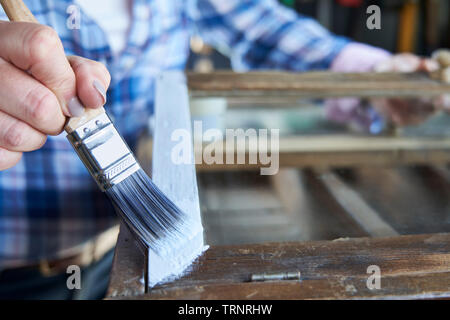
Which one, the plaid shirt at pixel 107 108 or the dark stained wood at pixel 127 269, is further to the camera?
the plaid shirt at pixel 107 108

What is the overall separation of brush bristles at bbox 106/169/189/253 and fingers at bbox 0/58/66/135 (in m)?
0.13

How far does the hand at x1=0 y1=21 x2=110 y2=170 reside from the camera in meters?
0.49

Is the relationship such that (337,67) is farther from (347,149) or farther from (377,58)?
(347,149)

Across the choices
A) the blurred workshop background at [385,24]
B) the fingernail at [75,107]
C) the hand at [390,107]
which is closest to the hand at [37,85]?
the fingernail at [75,107]

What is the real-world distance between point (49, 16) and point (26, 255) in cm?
67

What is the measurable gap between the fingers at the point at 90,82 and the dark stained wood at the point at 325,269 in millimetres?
241

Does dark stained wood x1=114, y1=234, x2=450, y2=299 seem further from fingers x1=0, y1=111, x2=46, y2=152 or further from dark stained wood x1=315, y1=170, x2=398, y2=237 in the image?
fingers x1=0, y1=111, x2=46, y2=152

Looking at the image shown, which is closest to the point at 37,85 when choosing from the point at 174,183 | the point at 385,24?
the point at 174,183

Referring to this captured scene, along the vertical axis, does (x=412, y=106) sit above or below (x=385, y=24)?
below

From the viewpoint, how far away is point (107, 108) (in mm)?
1256

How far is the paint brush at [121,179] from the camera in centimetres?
53

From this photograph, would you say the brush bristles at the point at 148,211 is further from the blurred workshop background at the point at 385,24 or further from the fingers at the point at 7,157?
the blurred workshop background at the point at 385,24

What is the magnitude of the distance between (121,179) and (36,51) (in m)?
0.20

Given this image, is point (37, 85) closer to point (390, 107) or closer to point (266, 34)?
point (390, 107)
